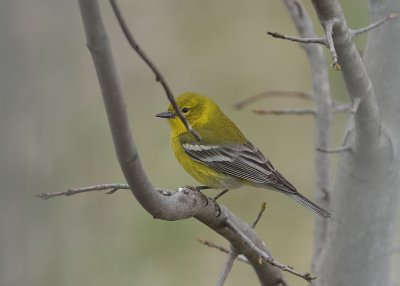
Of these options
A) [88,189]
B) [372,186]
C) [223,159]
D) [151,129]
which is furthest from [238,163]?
[151,129]

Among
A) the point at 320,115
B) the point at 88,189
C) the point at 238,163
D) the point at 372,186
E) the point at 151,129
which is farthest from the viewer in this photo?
the point at 151,129

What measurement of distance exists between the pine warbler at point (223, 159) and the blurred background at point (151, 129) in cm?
71

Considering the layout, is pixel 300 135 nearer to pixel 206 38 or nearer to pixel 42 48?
pixel 206 38

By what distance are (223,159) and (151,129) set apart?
305 cm

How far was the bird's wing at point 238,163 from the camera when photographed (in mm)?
4035

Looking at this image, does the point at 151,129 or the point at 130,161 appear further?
the point at 151,129

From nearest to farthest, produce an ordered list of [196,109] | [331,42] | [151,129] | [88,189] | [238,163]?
Result: [331,42] < [88,189] < [238,163] < [196,109] < [151,129]

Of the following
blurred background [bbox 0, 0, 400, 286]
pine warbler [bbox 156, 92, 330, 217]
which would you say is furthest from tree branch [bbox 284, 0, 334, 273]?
blurred background [bbox 0, 0, 400, 286]

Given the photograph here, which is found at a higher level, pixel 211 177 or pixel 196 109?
pixel 196 109

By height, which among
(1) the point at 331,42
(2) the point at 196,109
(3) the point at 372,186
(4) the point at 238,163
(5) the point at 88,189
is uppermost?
(1) the point at 331,42

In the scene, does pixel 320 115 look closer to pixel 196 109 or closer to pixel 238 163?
pixel 238 163

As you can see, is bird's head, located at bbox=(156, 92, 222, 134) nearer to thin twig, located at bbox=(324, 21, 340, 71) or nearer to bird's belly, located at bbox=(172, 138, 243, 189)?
bird's belly, located at bbox=(172, 138, 243, 189)

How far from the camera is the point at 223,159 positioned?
410 centimetres

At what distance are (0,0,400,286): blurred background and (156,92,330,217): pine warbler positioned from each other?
28.0 inches
